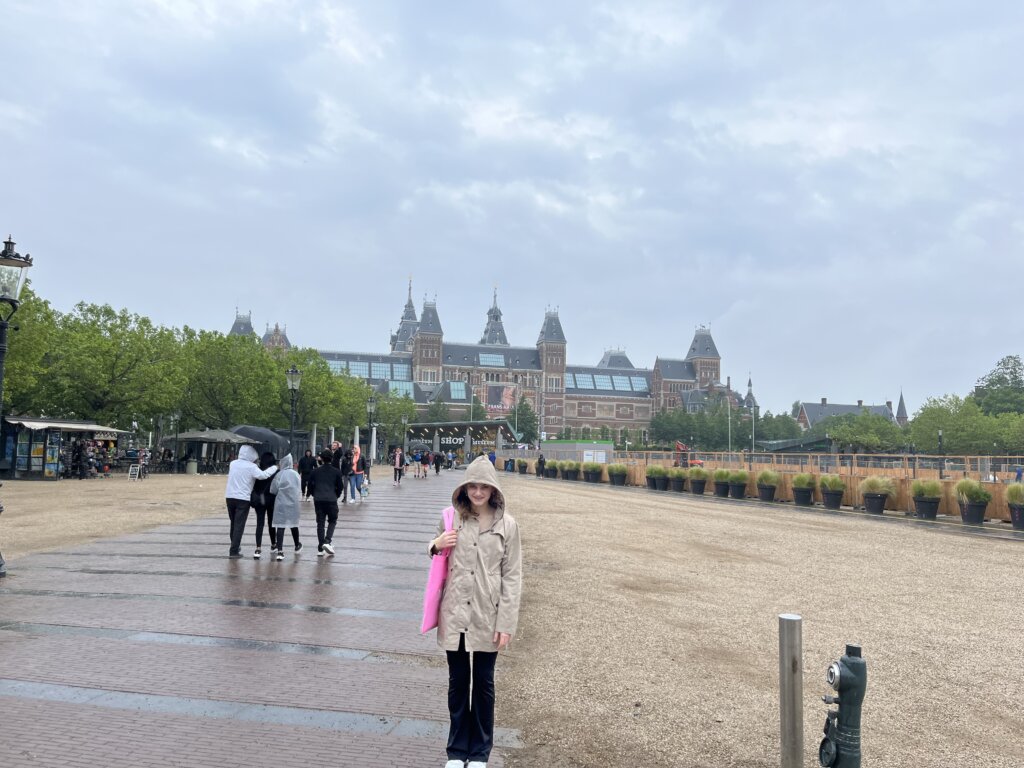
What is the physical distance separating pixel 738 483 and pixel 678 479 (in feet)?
16.5

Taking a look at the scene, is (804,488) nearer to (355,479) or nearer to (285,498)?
(355,479)

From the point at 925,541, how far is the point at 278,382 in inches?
1690

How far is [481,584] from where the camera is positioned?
4051mm

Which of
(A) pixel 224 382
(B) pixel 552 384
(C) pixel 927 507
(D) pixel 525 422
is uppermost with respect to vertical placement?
(B) pixel 552 384

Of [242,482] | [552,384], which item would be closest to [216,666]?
[242,482]

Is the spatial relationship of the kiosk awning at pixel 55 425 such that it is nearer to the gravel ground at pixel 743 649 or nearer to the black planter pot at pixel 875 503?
the gravel ground at pixel 743 649

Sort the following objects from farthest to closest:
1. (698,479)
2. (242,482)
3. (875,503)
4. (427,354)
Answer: (427,354)
(698,479)
(875,503)
(242,482)

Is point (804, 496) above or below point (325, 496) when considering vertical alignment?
below

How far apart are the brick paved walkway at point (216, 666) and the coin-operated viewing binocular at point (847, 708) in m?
1.83

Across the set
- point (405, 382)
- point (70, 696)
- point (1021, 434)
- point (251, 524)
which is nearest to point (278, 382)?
point (251, 524)

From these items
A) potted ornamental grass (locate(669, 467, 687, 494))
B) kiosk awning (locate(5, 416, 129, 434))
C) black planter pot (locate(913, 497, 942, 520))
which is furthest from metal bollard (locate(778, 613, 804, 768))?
kiosk awning (locate(5, 416, 129, 434))

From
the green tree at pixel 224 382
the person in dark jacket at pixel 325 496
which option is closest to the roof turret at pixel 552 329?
the green tree at pixel 224 382

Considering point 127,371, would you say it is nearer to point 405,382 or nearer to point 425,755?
point 425,755

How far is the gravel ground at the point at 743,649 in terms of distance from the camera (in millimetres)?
4770
